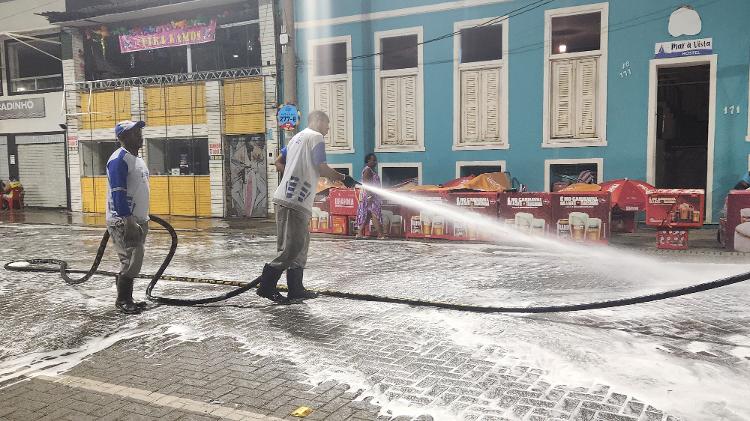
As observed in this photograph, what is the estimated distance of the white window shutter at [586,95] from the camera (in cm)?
1493

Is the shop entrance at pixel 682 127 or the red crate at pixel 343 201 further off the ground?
the shop entrance at pixel 682 127

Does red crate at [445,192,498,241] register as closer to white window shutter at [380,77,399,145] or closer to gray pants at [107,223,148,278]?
white window shutter at [380,77,399,145]

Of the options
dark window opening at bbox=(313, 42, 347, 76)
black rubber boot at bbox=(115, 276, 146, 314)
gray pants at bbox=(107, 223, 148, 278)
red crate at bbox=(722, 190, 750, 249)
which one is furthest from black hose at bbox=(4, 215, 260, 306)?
dark window opening at bbox=(313, 42, 347, 76)

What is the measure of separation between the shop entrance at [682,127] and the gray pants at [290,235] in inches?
474

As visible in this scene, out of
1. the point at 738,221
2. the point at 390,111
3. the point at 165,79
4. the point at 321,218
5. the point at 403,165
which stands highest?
the point at 165,79

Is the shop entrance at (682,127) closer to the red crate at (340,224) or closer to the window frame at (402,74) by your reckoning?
the window frame at (402,74)

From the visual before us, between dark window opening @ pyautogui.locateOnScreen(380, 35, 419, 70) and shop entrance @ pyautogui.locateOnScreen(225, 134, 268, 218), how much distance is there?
4.86 meters

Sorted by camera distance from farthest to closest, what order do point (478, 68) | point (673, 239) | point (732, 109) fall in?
point (478, 68), point (732, 109), point (673, 239)

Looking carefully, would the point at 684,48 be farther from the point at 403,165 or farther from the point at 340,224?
the point at 340,224

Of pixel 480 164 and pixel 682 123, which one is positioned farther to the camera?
pixel 682 123

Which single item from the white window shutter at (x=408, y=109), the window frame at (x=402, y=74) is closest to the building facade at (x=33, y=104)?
the window frame at (x=402, y=74)

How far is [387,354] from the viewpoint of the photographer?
189 inches

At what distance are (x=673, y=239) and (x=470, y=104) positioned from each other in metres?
7.00

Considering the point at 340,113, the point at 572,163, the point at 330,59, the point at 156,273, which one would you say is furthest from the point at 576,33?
the point at 156,273
